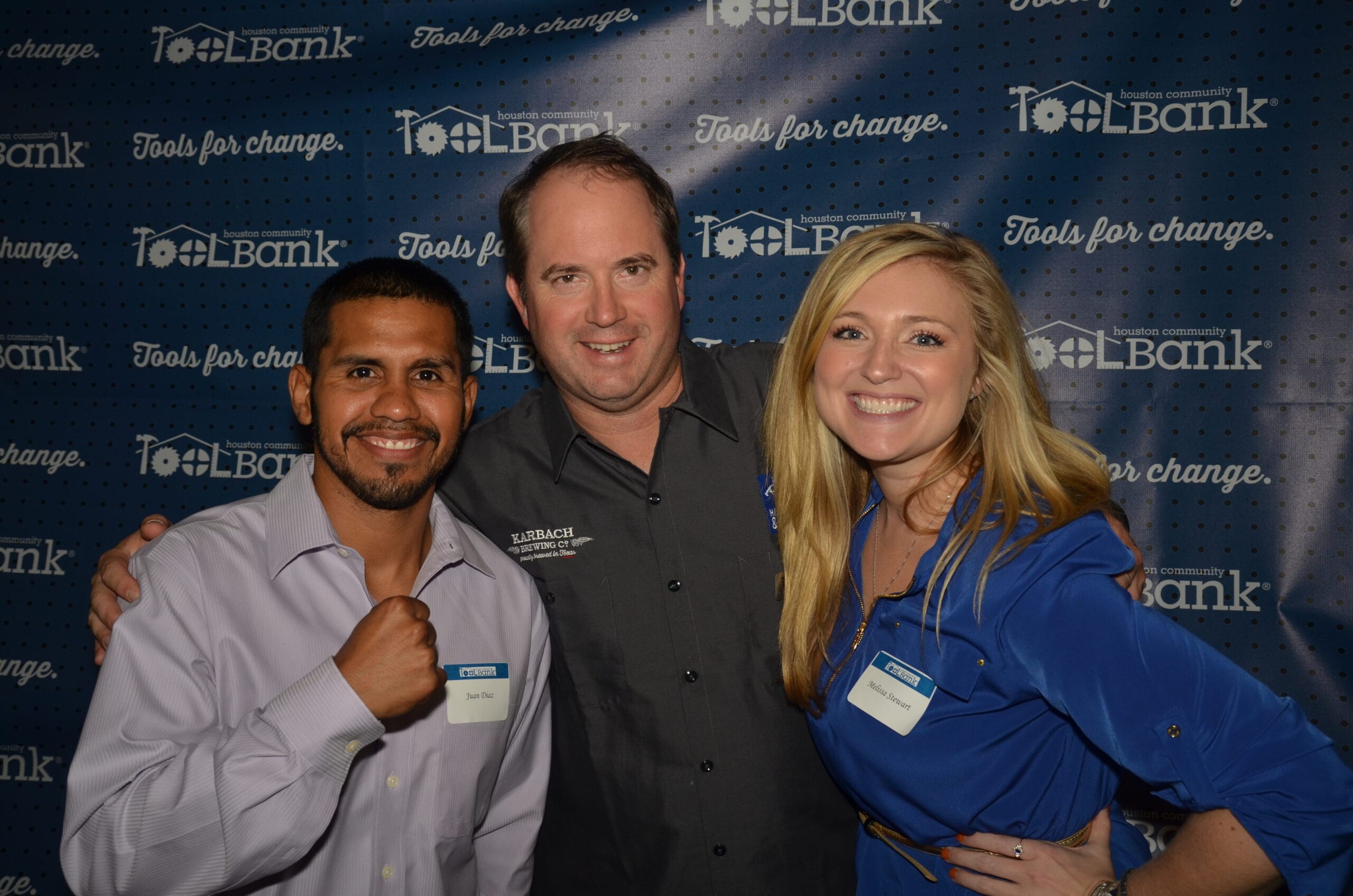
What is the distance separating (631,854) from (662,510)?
0.77 m

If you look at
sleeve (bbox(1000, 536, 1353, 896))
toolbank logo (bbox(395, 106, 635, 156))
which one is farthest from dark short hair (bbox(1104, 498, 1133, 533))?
toolbank logo (bbox(395, 106, 635, 156))

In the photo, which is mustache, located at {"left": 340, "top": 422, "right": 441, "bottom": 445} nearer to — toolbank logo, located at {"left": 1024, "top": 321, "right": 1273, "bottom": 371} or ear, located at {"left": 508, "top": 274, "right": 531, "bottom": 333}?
ear, located at {"left": 508, "top": 274, "right": 531, "bottom": 333}

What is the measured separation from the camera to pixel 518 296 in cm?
208

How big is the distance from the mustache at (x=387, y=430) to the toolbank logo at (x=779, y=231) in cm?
128

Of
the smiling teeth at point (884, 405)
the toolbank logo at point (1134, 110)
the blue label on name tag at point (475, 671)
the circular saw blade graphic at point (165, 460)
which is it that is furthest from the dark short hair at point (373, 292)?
the toolbank logo at point (1134, 110)

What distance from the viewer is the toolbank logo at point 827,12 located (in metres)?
2.60

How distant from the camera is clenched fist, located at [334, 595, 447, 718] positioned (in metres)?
1.42

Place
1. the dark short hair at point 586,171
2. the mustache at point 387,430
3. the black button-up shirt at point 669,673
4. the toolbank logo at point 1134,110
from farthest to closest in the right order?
1. the toolbank logo at point 1134,110
2. the dark short hair at point 586,171
3. the black button-up shirt at point 669,673
4. the mustache at point 387,430

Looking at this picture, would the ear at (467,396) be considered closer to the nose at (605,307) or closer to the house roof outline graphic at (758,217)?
the nose at (605,307)

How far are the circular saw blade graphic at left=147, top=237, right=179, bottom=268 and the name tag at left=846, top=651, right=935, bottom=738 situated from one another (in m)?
2.66

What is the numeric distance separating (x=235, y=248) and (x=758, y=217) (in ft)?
5.83

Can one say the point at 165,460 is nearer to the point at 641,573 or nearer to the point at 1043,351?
the point at 641,573

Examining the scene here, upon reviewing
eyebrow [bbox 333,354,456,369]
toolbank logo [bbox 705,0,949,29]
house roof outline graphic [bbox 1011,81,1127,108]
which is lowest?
eyebrow [bbox 333,354,456,369]

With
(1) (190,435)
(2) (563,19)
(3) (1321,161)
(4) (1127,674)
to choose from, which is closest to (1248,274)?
(3) (1321,161)
